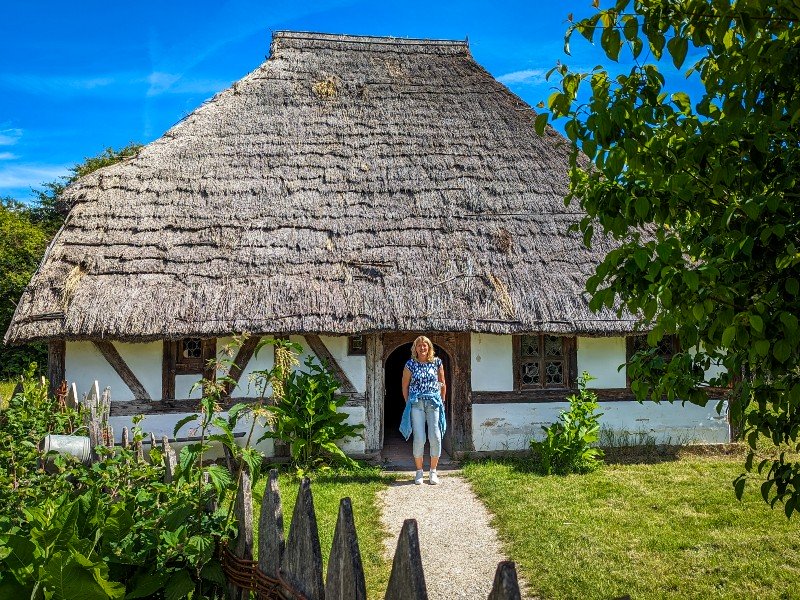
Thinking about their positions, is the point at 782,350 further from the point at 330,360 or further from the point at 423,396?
the point at 330,360

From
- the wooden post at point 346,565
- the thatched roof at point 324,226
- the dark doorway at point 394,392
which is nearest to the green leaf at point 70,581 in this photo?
the wooden post at point 346,565

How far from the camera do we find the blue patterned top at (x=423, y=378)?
22.9 feet

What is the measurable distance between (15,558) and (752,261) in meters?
2.83

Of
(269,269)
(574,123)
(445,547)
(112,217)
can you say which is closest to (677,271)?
(574,123)

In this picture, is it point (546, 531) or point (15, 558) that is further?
point (546, 531)

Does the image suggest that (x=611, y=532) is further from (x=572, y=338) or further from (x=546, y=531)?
(x=572, y=338)

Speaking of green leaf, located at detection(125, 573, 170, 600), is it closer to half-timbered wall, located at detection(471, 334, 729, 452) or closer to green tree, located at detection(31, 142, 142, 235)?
half-timbered wall, located at detection(471, 334, 729, 452)

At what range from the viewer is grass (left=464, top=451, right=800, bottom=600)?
4285 mm

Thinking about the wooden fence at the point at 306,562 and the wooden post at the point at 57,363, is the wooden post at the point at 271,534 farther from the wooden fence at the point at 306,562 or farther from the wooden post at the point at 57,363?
the wooden post at the point at 57,363

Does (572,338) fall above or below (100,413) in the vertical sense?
above

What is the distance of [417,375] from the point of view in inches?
276

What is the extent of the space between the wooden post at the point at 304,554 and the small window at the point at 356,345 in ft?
19.6

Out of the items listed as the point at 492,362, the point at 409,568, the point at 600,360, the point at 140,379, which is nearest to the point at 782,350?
the point at 409,568

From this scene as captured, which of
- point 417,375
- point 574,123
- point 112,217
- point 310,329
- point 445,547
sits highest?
point 112,217
